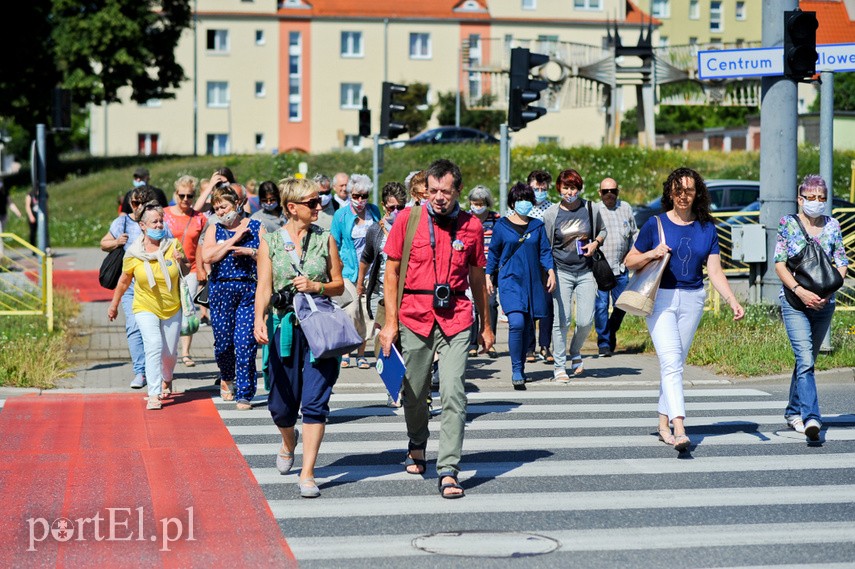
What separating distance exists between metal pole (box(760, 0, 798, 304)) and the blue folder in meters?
8.62

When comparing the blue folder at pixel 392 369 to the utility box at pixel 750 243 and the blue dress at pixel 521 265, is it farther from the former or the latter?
the utility box at pixel 750 243

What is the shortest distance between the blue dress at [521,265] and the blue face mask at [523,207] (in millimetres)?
139

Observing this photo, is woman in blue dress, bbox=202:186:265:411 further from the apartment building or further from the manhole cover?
the apartment building

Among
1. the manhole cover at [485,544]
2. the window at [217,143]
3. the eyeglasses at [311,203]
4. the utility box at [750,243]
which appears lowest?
the manhole cover at [485,544]

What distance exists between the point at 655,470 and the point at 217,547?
326 centimetres

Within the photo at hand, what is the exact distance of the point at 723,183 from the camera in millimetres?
25969

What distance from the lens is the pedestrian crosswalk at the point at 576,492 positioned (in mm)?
6441

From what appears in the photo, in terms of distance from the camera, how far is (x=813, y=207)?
9414mm

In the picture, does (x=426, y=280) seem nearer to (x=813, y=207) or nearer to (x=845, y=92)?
(x=813, y=207)

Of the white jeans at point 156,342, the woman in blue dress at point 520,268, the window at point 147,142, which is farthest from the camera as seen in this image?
the window at point 147,142

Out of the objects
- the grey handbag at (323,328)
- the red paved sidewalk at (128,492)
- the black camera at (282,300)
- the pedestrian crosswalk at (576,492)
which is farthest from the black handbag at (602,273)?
the black camera at (282,300)

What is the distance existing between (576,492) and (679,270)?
6.34 feet

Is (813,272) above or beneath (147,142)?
beneath


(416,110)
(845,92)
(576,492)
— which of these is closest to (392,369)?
(576,492)
